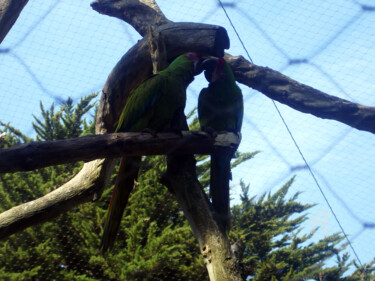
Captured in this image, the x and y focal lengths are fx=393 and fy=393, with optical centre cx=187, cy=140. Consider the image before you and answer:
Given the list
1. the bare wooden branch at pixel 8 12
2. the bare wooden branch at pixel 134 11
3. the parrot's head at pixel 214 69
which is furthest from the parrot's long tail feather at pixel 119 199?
the bare wooden branch at pixel 134 11

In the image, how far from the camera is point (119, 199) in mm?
1410

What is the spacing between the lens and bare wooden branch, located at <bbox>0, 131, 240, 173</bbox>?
1.07m

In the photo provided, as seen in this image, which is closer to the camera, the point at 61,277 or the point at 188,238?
the point at 61,277

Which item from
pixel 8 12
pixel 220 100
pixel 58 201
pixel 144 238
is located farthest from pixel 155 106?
pixel 144 238

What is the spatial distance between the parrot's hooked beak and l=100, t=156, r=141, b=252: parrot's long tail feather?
0.55m

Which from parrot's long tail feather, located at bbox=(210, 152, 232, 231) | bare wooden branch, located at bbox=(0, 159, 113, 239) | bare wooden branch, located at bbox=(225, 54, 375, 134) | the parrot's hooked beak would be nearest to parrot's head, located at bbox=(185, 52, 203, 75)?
the parrot's hooked beak

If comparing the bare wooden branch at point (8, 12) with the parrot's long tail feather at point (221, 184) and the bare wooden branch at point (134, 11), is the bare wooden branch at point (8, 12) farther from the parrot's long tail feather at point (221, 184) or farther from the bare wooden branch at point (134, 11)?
the parrot's long tail feather at point (221, 184)

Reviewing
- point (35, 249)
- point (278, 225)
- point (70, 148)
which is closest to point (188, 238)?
point (278, 225)

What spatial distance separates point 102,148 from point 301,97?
89 centimetres

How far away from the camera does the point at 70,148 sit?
112 centimetres

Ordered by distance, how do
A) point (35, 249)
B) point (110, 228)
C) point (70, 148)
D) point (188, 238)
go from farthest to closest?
point (188, 238), point (35, 249), point (110, 228), point (70, 148)

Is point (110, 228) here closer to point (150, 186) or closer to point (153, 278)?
point (153, 278)

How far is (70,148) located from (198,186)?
1.67 ft

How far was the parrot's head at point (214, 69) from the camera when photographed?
179 centimetres
